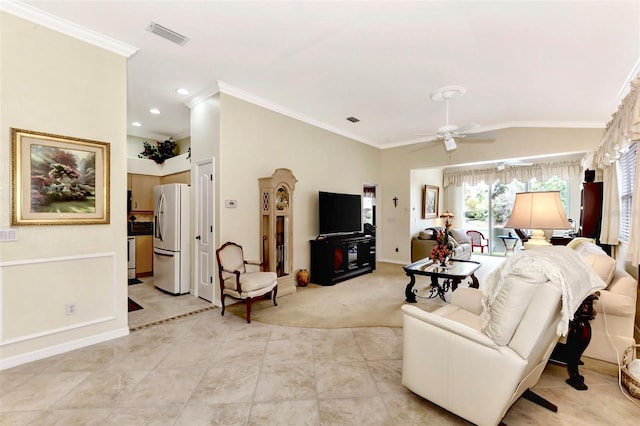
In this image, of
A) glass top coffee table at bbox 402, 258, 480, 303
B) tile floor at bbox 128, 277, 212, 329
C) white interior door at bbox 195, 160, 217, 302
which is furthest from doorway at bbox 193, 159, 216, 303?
glass top coffee table at bbox 402, 258, 480, 303

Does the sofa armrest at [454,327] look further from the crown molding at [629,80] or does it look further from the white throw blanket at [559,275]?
the crown molding at [629,80]

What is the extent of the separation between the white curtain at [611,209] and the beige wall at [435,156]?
1363mm

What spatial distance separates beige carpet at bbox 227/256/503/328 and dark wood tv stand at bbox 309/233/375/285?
0.59 ft

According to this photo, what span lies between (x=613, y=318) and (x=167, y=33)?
4.73 metres

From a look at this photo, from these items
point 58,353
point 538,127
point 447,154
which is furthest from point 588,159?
point 58,353

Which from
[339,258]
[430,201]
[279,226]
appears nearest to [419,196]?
[430,201]

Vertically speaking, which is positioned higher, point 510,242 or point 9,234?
point 9,234

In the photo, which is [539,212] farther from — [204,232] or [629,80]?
[204,232]

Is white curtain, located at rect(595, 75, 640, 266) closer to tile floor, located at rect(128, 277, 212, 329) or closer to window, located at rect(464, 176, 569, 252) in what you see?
tile floor, located at rect(128, 277, 212, 329)

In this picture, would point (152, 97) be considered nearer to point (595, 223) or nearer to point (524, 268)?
point (524, 268)

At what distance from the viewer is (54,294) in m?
2.64

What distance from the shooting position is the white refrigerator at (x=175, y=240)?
14.6 ft

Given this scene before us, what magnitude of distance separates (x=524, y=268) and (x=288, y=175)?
11.3 ft

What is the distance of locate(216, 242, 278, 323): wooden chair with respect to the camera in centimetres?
343
